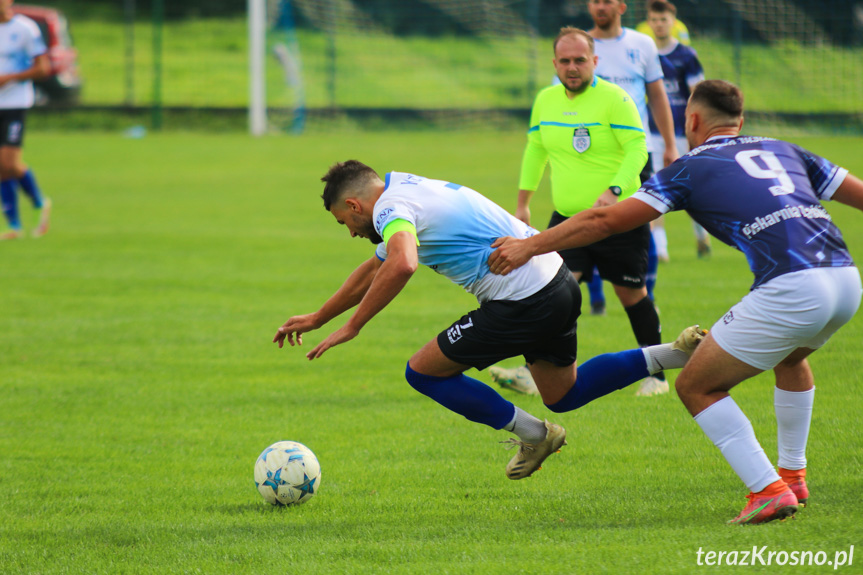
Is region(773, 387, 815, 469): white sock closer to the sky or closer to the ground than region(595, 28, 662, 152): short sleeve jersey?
closer to the ground

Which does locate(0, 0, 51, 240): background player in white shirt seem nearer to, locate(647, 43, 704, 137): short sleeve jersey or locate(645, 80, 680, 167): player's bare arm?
locate(647, 43, 704, 137): short sleeve jersey

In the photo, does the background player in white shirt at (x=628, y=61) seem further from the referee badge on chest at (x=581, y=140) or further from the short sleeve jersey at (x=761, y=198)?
the short sleeve jersey at (x=761, y=198)

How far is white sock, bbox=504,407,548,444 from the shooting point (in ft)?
15.5

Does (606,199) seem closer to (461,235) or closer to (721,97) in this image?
(461,235)

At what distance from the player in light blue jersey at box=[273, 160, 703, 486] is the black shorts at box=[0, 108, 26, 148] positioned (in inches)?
374

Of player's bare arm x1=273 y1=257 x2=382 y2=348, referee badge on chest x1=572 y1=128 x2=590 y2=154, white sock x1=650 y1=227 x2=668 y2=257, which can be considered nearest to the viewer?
player's bare arm x1=273 y1=257 x2=382 y2=348

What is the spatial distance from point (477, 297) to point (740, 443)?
4.44 ft

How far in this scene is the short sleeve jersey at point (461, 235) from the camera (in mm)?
4352

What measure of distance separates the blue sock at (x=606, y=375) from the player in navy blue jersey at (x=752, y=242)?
781 mm

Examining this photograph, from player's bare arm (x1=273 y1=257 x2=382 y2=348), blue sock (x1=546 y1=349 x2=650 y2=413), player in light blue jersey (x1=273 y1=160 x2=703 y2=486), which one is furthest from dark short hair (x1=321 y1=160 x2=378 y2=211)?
blue sock (x1=546 y1=349 x2=650 y2=413)

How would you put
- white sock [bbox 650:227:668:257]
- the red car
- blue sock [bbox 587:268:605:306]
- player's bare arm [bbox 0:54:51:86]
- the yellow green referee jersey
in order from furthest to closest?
the red car
player's bare arm [bbox 0:54:51:86]
white sock [bbox 650:227:668:257]
blue sock [bbox 587:268:605:306]
the yellow green referee jersey

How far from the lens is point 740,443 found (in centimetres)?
392

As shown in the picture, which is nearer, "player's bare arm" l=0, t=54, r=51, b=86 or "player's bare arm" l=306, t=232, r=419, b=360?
"player's bare arm" l=306, t=232, r=419, b=360

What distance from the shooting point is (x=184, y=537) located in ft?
14.0
